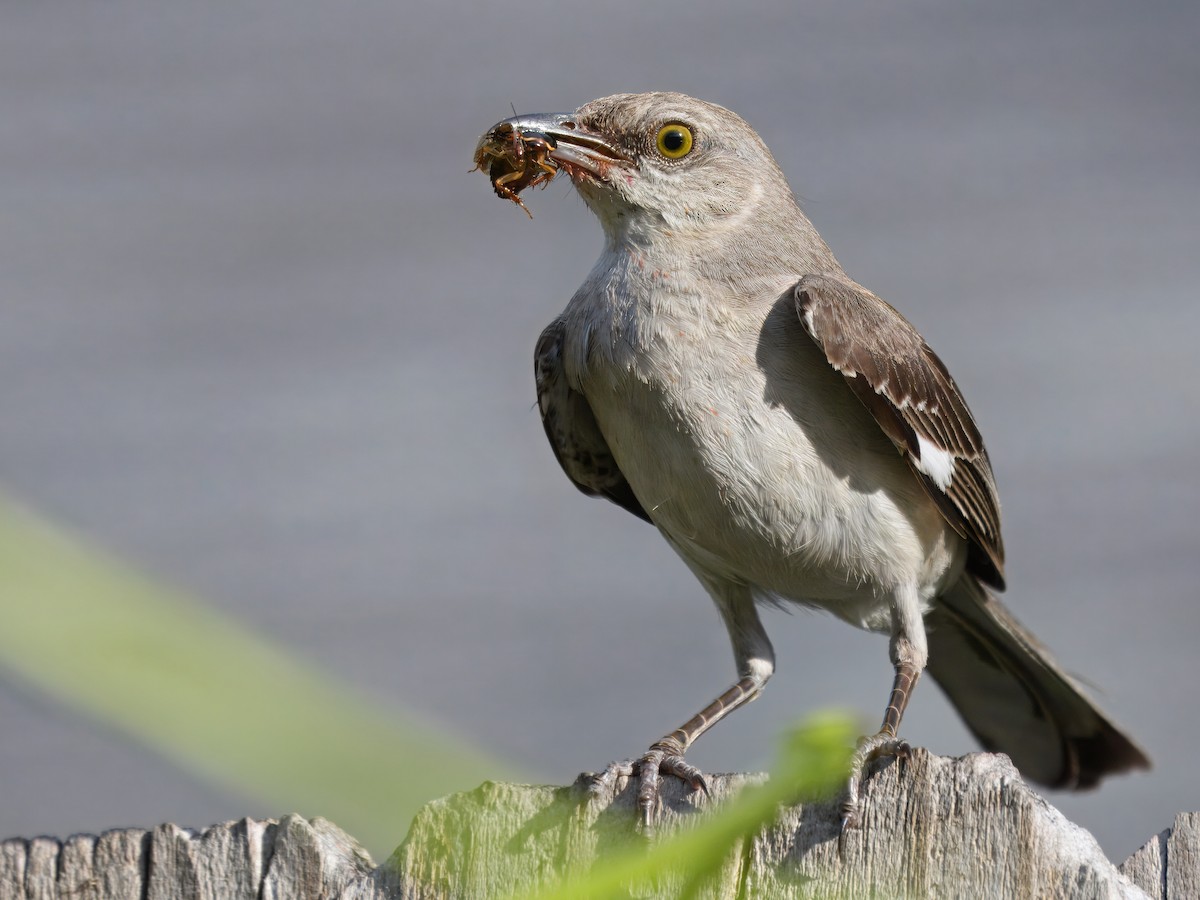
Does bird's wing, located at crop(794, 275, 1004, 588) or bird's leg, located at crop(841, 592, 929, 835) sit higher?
bird's wing, located at crop(794, 275, 1004, 588)

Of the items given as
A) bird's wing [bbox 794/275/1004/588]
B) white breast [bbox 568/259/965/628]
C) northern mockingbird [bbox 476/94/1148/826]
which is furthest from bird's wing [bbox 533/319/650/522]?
bird's wing [bbox 794/275/1004/588]

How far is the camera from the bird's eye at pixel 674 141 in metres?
4.68

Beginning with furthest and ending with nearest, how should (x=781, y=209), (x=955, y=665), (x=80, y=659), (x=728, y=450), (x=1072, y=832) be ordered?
(x=955, y=665), (x=781, y=209), (x=728, y=450), (x=1072, y=832), (x=80, y=659)

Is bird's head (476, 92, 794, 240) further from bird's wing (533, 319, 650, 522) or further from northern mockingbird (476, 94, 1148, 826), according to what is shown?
bird's wing (533, 319, 650, 522)

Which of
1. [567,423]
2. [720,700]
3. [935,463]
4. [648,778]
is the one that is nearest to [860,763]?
[648,778]

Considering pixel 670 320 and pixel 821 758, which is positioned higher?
pixel 670 320

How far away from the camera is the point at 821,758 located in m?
0.56

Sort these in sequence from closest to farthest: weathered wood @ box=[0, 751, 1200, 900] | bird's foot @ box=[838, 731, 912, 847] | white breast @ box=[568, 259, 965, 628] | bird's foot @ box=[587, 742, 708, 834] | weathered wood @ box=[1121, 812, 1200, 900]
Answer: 1. weathered wood @ box=[0, 751, 1200, 900]
2. bird's foot @ box=[838, 731, 912, 847]
3. weathered wood @ box=[1121, 812, 1200, 900]
4. bird's foot @ box=[587, 742, 708, 834]
5. white breast @ box=[568, 259, 965, 628]

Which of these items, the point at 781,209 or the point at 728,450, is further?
the point at 781,209

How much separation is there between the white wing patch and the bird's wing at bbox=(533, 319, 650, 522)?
1.16 meters

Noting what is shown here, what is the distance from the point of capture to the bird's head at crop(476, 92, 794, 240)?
179 inches

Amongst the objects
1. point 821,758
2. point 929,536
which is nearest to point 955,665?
point 929,536

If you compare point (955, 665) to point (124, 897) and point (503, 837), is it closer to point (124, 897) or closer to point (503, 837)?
point (503, 837)

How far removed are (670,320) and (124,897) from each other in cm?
262
